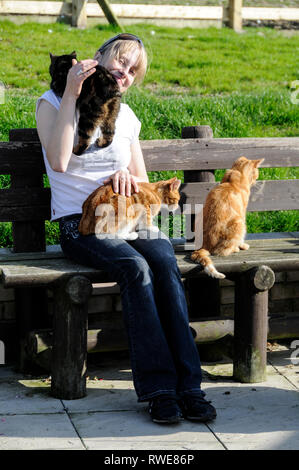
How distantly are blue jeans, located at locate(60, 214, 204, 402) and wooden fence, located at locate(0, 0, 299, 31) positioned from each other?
7245mm

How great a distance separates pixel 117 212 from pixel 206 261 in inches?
20.2

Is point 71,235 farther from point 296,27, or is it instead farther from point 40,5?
point 296,27

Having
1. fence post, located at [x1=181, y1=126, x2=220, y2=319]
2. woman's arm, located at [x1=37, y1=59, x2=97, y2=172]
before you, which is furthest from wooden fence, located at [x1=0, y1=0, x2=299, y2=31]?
woman's arm, located at [x1=37, y1=59, x2=97, y2=172]

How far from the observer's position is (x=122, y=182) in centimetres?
367

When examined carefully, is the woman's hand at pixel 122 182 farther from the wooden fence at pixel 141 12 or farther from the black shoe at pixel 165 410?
the wooden fence at pixel 141 12

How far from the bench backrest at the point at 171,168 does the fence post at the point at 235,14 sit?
26.5ft

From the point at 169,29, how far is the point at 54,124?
26.6 ft

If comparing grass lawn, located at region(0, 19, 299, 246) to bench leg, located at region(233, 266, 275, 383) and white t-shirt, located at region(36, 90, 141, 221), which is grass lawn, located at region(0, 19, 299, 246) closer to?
white t-shirt, located at region(36, 90, 141, 221)

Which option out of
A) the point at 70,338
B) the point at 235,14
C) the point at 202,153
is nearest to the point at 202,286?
the point at 202,153

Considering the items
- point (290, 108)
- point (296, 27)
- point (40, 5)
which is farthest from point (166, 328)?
point (296, 27)

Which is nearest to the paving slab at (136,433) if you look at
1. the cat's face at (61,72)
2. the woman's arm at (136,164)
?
the woman's arm at (136,164)

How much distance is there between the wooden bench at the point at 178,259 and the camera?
3555 millimetres

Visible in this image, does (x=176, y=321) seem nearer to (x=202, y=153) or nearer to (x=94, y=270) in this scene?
(x=94, y=270)

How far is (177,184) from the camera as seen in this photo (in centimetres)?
396
